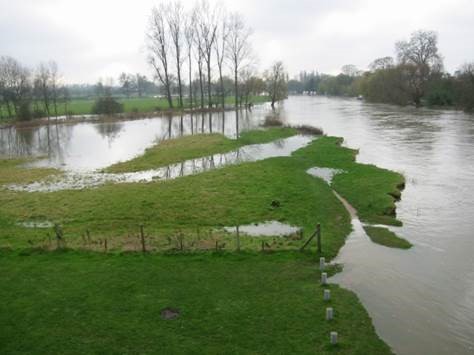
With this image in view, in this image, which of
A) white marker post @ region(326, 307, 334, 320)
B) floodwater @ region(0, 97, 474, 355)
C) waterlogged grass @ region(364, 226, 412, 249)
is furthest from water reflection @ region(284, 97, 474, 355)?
white marker post @ region(326, 307, 334, 320)

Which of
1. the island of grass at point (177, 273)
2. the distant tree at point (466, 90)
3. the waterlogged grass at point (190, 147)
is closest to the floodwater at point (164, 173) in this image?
the waterlogged grass at point (190, 147)

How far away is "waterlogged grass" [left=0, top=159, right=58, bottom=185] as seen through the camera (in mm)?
29353

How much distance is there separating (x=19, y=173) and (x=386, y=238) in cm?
2893

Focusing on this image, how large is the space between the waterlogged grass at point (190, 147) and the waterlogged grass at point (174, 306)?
1863 cm

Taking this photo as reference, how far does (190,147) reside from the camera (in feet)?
133

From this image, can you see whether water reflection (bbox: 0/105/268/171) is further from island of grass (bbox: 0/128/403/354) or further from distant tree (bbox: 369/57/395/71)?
distant tree (bbox: 369/57/395/71)

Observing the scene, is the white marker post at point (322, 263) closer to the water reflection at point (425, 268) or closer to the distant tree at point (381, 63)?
the water reflection at point (425, 268)

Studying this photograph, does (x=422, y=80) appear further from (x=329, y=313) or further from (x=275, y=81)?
(x=329, y=313)

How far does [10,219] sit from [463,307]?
20694 mm

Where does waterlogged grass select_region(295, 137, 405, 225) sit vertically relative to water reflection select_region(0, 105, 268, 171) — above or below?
below

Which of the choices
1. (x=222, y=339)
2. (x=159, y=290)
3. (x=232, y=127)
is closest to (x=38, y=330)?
(x=159, y=290)

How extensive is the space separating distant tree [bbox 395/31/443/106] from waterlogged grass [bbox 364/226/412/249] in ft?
272

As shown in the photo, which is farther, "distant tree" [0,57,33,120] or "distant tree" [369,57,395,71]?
"distant tree" [369,57,395,71]

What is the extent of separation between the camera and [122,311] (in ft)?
37.5
